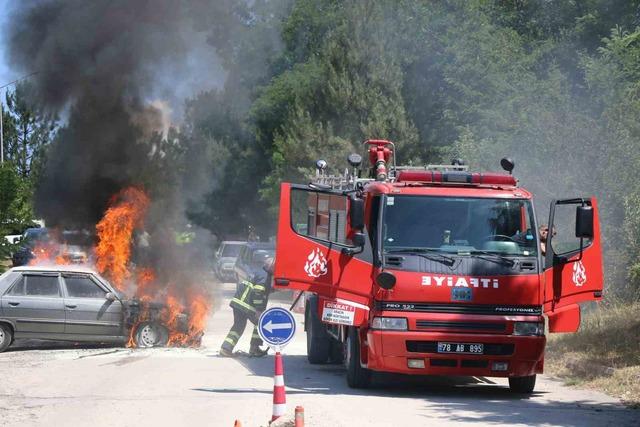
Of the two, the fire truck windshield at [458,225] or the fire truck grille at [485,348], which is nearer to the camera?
the fire truck grille at [485,348]

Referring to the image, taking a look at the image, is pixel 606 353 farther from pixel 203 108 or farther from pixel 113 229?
pixel 203 108

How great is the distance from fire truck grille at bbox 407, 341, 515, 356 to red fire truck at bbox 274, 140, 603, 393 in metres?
0.01

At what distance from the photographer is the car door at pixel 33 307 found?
16578mm

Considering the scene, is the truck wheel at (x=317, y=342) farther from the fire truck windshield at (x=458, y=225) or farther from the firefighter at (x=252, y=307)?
the fire truck windshield at (x=458, y=225)

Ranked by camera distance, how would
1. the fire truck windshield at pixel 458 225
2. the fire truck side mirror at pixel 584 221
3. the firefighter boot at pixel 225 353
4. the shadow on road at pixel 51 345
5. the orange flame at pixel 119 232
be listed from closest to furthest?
1. the fire truck side mirror at pixel 584 221
2. the fire truck windshield at pixel 458 225
3. the firefighter boot at pixel 225 353
4. the shadow on road at pixel 51 345
5. the orange flame at pixel 119 232

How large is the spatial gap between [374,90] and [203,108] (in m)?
5.61

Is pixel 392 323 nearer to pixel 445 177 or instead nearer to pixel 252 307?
pixel 445 177

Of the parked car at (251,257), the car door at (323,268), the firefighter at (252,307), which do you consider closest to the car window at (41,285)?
the firefighter at (252,307)

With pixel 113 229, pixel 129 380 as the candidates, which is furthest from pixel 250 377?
pixel 113 229

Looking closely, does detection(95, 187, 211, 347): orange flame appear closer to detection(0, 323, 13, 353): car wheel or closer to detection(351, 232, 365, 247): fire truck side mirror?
detection(0, 323, 13, 353): car wheel

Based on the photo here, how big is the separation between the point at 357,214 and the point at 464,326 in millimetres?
1785

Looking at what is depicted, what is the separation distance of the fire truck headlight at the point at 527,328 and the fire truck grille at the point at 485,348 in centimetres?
18

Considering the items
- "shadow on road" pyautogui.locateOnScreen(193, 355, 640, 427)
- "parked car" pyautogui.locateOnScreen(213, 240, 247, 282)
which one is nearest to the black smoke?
"shadow on road" pyautogui.locateOnScreen(193, 355, 640, 427)

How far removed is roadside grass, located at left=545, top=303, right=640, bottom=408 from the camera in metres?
12.9
